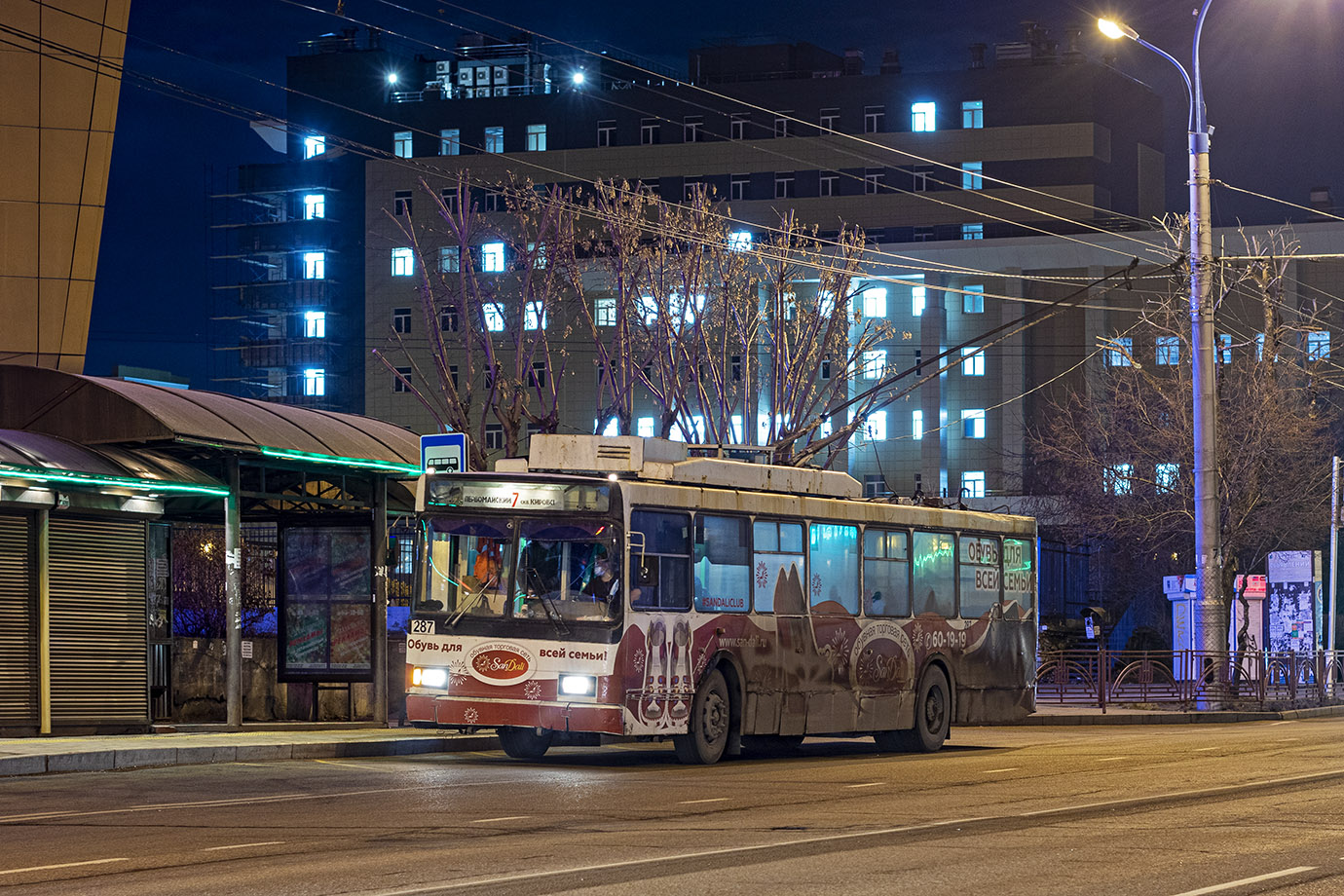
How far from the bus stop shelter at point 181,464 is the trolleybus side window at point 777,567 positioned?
650 centimetres

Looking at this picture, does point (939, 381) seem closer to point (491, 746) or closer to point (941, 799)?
point (491, 746)

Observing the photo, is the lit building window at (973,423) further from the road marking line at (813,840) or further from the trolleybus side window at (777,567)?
the road marking line at (813,840)

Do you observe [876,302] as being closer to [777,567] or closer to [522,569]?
[777,567]

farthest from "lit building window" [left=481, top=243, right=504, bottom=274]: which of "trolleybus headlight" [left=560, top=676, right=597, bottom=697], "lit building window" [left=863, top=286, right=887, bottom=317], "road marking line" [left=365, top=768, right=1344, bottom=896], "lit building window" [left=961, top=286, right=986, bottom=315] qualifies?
"road marking line" [left=365, top=768, right=1344, bottom=896]

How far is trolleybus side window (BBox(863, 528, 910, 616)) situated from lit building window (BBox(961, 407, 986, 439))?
56363 millimetres

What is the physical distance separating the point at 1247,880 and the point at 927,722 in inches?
528

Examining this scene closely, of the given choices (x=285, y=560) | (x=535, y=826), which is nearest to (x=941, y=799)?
(x=535, y=826)

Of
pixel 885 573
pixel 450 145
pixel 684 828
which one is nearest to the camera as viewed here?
pixel 684 828

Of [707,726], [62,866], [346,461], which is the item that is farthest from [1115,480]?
[62,866]

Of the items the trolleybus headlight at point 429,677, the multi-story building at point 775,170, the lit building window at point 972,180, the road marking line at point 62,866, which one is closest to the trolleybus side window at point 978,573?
the trolleybus headlight at point 429,677

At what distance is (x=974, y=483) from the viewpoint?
7931 cm

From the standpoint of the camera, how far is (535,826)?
41.6ft

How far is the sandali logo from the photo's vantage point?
734 inches

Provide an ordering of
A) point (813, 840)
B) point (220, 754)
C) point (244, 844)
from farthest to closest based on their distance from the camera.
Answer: point (220, 754)
point (813, 840)
point (244, 844)
